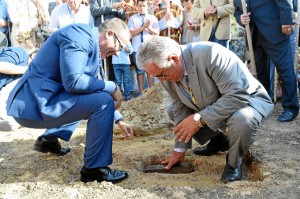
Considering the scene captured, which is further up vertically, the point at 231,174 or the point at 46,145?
the point at 46,145

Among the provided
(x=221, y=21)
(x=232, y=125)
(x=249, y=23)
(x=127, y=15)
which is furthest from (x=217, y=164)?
(x=127, y=15)

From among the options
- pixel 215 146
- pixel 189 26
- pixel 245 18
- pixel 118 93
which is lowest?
pixel 215 146

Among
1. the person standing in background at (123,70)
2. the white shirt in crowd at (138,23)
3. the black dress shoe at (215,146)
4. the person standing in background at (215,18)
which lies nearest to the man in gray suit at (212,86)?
the black dress shoe at (215,146)

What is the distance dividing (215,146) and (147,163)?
0.69m

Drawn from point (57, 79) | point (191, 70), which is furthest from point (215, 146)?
point (57, 79)

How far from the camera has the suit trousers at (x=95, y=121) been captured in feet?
10.1

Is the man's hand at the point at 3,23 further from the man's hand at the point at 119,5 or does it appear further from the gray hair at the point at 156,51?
the gray hair at the point at 156,51

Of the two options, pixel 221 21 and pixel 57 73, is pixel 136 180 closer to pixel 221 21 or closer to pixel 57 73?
pixel 57 73

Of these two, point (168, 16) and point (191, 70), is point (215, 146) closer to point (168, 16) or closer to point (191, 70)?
point (191, 70)

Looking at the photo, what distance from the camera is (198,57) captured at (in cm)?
301

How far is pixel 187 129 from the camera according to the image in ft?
10.3

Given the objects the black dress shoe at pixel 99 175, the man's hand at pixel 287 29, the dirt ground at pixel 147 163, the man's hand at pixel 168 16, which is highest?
the man's hand at pixel 168 16

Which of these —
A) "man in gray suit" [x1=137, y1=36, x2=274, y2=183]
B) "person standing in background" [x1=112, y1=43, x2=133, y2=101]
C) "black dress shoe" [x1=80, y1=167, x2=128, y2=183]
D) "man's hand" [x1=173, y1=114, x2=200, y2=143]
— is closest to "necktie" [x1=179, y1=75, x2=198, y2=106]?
"man in gray suit" [x1=137, y1=36, x2=274, y2=183]

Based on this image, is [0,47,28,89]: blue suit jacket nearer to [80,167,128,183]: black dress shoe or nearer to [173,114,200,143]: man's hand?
[80,167,128,183]: black dress shoe
